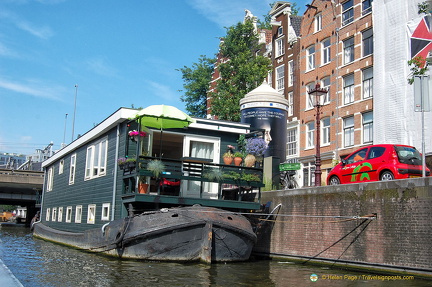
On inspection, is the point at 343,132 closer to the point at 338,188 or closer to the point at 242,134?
the point at 242,134

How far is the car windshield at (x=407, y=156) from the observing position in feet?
49.3

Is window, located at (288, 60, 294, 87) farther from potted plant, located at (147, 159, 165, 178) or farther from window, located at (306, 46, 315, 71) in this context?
potted plant, located at (147, 159, 165, 178)

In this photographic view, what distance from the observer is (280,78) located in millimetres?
A: 37906

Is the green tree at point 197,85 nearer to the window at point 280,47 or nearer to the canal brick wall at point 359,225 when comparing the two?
the window at point 280,47

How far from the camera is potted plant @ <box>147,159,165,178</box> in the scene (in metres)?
14.0

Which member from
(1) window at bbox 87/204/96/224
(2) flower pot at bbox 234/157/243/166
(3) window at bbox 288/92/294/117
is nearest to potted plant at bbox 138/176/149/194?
(2) flower pot at bbox 234/157/243/166

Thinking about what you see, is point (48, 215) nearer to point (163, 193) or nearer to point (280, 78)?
point (163, 193)

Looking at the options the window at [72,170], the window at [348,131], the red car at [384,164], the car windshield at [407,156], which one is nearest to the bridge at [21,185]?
the window at [72,170]

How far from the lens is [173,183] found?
15.4m

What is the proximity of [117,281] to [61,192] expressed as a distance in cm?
1566

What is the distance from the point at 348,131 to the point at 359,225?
16.8m

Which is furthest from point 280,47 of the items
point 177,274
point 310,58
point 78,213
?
point 177,274

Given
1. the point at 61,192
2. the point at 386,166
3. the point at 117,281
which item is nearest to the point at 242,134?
the point at 386,166

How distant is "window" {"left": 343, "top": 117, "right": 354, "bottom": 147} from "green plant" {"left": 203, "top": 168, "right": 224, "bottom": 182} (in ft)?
53.4
